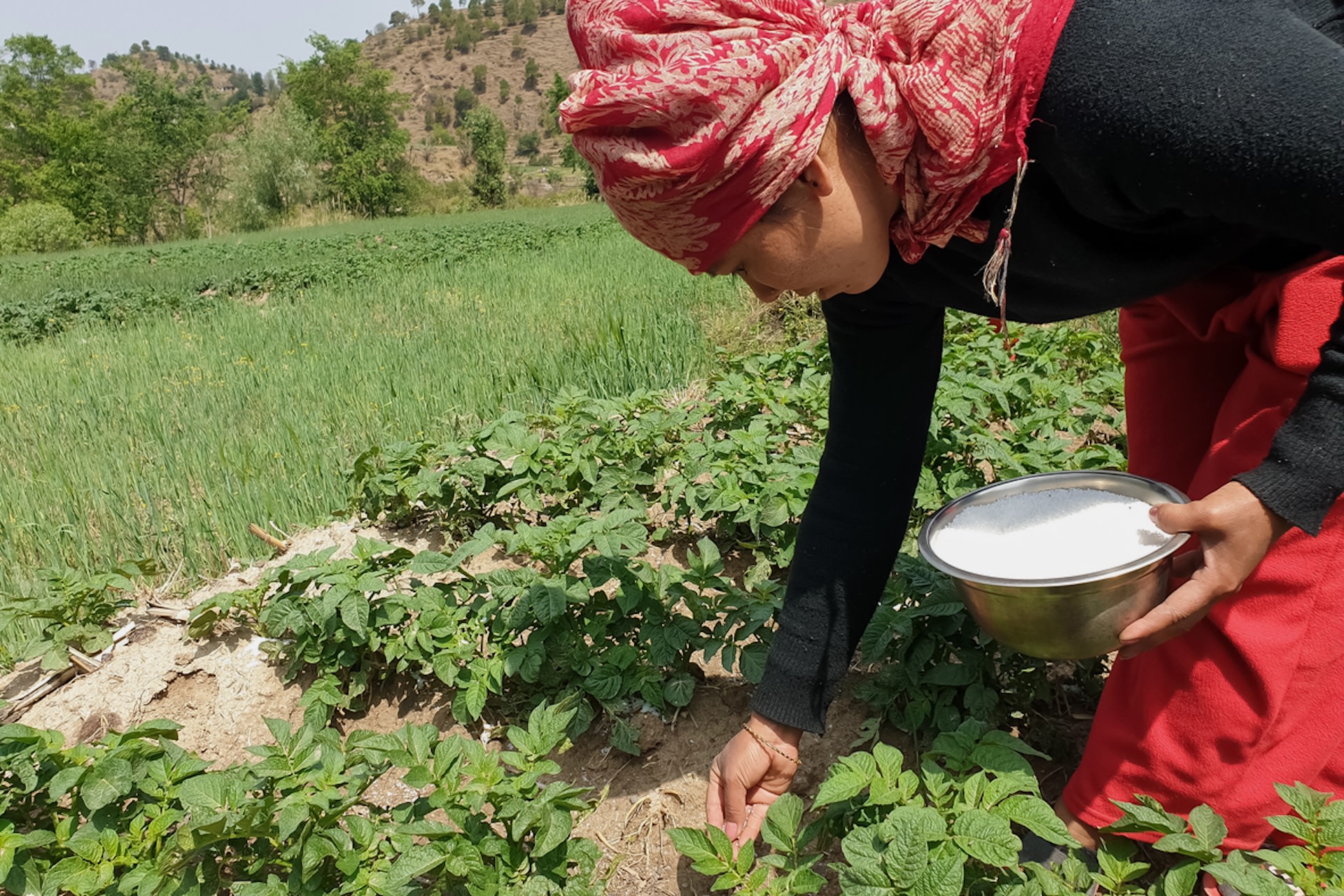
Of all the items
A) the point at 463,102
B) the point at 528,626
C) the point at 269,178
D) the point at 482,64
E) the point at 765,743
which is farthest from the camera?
the point at 482,64

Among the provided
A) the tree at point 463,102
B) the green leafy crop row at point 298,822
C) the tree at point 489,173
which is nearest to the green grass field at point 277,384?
the green leafy crop row at point 298,822

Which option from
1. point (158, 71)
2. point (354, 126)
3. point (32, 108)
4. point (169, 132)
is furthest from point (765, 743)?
point (158, 71)

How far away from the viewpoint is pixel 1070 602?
1.05 meters

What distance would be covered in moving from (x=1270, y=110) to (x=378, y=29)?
175136mm

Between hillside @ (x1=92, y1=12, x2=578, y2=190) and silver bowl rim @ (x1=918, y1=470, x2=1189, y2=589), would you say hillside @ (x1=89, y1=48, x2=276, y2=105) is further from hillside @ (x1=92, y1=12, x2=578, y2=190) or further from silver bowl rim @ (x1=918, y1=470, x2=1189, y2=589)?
silver bowl rim @ (x1=918, y1=470, x2=1189, y2=589)

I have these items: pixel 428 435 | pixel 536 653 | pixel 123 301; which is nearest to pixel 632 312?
pixel 428 435

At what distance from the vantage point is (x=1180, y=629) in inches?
42.8

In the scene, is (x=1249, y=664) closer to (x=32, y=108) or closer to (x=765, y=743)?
(x=765, y=743)

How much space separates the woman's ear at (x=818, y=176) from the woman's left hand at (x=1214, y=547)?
58cm

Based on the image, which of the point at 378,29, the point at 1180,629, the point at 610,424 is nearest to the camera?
the point at 1180,629

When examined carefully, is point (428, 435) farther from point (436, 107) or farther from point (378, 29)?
point (378, 29)

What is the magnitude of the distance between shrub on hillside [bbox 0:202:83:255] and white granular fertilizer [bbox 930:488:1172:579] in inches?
1578

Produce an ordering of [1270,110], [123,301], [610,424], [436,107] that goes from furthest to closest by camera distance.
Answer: [436,107], [123,301], [610,424], [1270,110]

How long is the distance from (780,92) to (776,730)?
0.96 m
